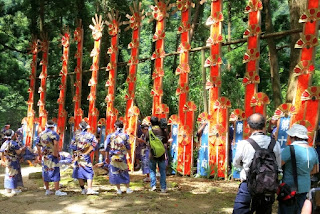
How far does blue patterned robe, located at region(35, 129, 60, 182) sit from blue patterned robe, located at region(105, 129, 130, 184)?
3.07 feet

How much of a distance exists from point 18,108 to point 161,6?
18463 millimetres

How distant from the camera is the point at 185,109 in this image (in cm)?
878

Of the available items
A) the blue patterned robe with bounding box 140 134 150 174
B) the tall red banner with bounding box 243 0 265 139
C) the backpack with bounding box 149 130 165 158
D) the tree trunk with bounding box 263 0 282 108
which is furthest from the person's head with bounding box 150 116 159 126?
the tree trunk with bounding box 263 0 282 108

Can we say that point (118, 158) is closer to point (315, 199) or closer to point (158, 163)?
point (158, 163)

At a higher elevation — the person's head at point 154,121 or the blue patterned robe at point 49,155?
the person's head at point 154,121

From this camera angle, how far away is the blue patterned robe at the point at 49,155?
22.0 ft

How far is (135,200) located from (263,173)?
3186 mm

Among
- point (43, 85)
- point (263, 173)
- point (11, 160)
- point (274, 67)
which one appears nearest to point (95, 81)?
point (43, 85)

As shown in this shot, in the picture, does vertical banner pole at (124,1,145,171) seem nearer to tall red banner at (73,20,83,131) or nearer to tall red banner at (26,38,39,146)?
tall red banner at (73,20,83,131)

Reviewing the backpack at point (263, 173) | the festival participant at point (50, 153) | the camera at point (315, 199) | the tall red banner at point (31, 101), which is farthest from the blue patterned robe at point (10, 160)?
the tall red banner at point (31, 101)

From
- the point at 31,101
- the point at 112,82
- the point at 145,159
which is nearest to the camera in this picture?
the point at 145,159

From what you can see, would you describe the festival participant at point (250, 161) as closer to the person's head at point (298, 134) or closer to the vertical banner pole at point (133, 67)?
the person's head at point (298, 134)

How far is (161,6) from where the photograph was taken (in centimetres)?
958

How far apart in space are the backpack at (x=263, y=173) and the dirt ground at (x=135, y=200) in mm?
2170
